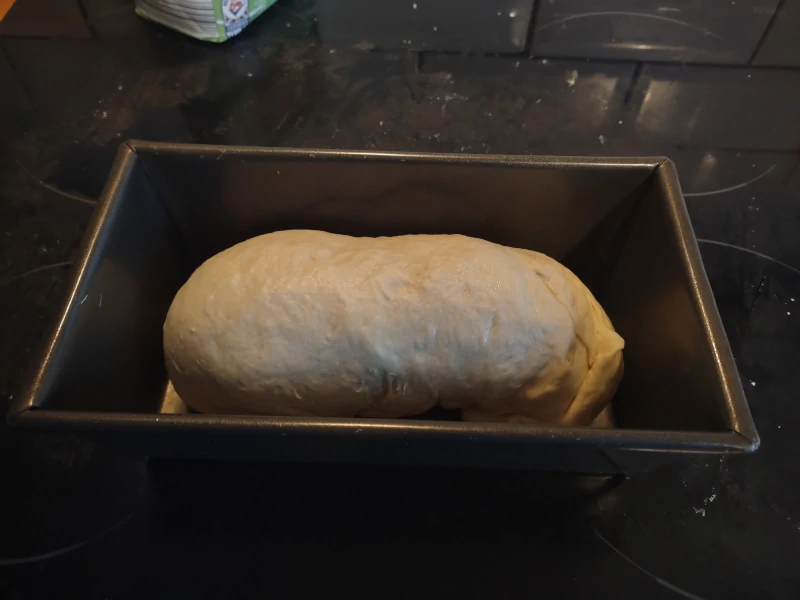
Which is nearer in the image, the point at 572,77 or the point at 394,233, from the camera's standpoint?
the point at 394,233

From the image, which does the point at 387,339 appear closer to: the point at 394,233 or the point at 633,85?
the point at 394,233

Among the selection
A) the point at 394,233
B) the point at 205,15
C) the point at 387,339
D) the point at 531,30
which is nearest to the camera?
the point at 387,339

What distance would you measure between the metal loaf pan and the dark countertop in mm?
74

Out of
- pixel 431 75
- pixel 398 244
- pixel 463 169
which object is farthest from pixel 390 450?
pixel 431 75

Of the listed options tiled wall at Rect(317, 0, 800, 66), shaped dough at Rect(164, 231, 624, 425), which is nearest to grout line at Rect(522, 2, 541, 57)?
tiled wall at Rect(317, 0, 800, 66)

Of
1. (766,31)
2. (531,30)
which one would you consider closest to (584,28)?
(531,30)

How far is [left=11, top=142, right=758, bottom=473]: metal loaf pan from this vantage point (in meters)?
0.51

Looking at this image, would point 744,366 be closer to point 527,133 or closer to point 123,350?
point 527,133

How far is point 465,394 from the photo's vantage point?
2.17ft

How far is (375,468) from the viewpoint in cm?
71

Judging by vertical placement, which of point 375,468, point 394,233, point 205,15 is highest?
point 205,15

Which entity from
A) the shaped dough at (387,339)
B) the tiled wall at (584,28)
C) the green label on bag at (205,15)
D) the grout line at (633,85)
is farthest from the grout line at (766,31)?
the green label on bag at (205,15)

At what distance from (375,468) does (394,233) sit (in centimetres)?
→ 33

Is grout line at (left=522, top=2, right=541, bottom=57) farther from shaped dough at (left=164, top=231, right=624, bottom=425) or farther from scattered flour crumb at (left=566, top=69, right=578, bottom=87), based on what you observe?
shaped dough at (left=164, top=231, right=624, bottom=425)
